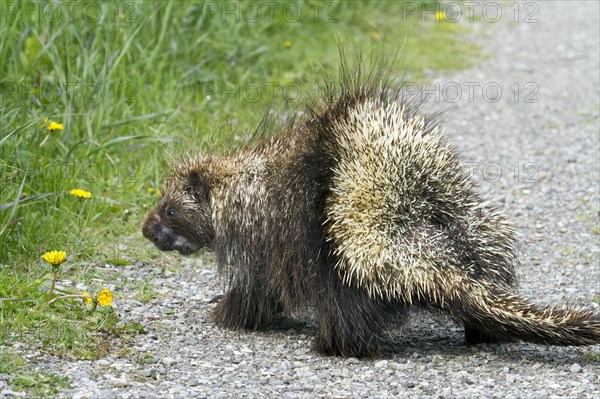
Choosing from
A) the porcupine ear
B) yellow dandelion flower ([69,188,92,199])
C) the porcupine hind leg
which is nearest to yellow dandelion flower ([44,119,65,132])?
yellow dandelion flower ([69,188,92,199])

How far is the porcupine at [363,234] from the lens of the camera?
4.41 meters

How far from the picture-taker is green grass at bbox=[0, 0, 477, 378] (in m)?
5.23

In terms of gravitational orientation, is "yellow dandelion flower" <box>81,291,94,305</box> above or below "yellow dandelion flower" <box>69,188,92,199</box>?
below

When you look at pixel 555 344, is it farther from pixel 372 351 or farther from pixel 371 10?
pixel 371 10

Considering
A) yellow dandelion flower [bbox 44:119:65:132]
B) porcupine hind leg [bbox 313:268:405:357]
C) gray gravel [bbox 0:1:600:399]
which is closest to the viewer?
gray gravel [bbox 0:1:600:399]

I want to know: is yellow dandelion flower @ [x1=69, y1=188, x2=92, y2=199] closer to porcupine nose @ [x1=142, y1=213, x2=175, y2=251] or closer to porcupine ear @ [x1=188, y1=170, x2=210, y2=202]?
porcupine nose @ [x1=142, y1=213, x2=175, y2=251]

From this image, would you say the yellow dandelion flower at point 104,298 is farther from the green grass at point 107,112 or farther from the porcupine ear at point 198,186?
the porcupine ear at point 198,186

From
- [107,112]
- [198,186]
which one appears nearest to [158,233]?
[198,186]

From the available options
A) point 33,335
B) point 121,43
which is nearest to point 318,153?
point 33,335

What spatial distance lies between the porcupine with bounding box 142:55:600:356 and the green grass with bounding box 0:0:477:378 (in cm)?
56

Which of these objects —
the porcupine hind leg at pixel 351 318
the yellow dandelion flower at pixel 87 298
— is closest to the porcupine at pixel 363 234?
the porcupine hind leg at pixel 351 318

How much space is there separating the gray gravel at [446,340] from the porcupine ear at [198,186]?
628 millimetres

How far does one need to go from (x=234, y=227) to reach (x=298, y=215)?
0.42 metres

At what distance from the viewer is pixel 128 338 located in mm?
4688
